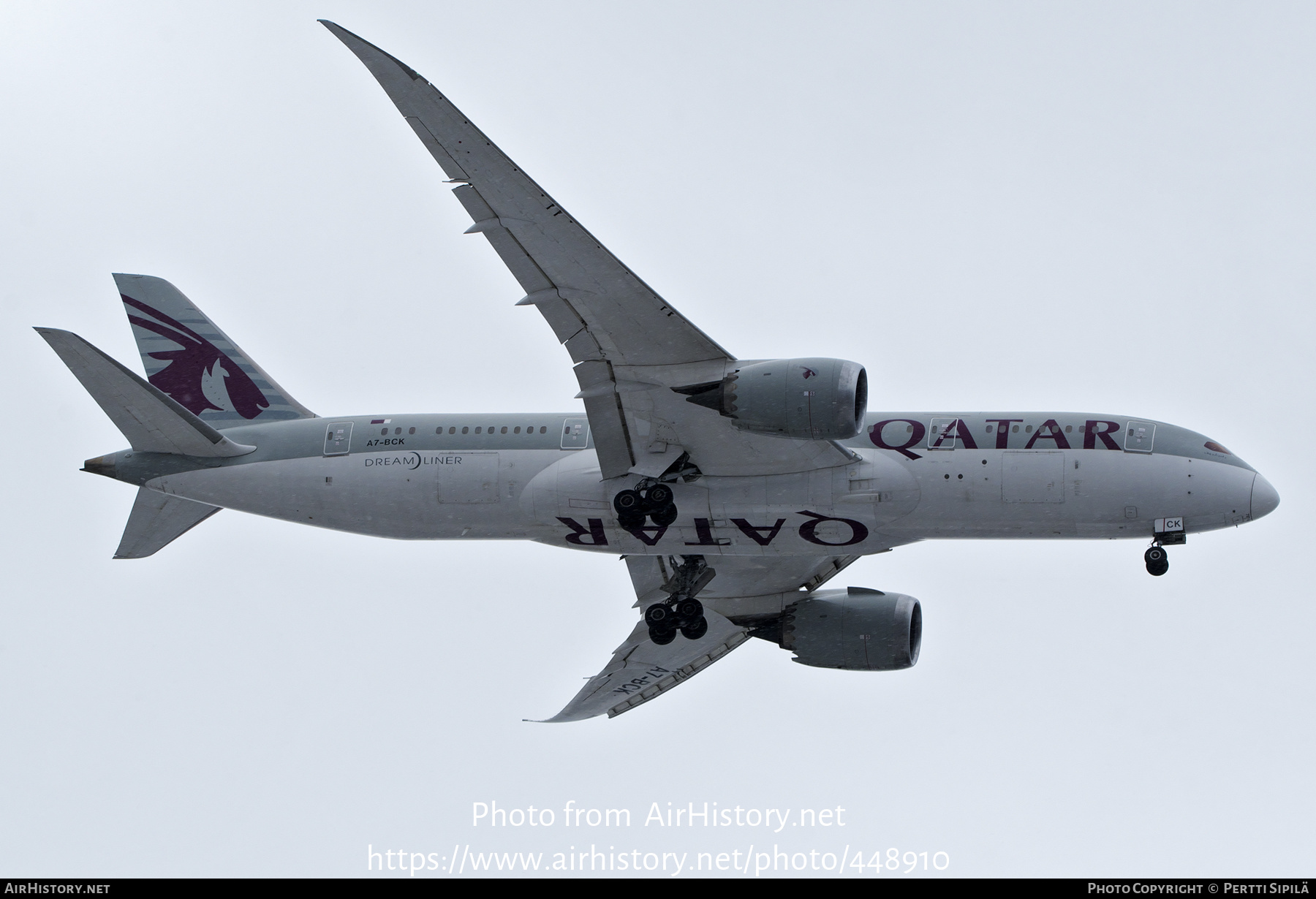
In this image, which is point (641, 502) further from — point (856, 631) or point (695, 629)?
point (856, 631)

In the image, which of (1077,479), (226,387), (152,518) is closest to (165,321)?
(226,387)

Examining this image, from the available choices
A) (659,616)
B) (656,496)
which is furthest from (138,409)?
(659,616)

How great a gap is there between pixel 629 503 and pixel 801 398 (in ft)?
17.7

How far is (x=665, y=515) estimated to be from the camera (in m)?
33.3

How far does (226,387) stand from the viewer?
39594mm

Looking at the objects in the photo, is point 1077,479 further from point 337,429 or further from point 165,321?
point 165,321

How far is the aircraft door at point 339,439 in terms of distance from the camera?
119 feet

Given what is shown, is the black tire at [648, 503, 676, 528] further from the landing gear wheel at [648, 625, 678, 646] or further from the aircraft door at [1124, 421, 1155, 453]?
the aircraft door at [1124, 421, 1155, 453]

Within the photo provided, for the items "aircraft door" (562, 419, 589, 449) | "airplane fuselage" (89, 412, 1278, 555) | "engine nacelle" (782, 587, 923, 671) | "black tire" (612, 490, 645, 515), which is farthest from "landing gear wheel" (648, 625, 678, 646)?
"engine nacelle" (782, 587, 923, 671)

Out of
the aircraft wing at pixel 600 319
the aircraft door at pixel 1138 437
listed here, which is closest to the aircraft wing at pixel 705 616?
the aircraft wing at pixel 600 319

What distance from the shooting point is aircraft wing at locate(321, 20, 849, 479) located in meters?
26.7

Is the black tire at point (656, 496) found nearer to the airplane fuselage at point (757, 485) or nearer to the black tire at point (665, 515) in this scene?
the black tire at point (665, 515)

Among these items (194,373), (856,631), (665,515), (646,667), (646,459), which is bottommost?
(646,667)

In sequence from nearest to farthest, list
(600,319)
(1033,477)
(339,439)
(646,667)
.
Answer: (600,319)
(1033,477)
(339,439)
(646,667)
